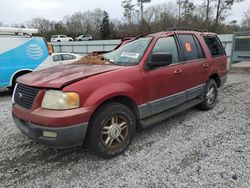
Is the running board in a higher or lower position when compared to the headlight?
lower

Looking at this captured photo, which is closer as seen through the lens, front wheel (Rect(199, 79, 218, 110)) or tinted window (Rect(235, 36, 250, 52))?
front wheel (Rect(199, 79, 218, 110))

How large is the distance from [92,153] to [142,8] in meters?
47.5

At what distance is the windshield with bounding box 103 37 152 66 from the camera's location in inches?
144

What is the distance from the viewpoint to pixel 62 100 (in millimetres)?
2740

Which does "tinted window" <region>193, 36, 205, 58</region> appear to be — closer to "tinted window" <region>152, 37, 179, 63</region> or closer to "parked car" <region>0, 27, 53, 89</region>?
"tinted window" <region>152, 37, 179, 63</region>

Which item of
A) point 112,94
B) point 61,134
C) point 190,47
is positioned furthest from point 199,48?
point 61,134

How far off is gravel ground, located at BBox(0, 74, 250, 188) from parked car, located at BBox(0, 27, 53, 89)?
353 centimetres

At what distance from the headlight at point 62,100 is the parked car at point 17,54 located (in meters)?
5.47

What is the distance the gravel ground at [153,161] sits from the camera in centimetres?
274

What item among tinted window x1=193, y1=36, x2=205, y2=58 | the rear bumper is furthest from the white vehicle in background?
the rear bumper

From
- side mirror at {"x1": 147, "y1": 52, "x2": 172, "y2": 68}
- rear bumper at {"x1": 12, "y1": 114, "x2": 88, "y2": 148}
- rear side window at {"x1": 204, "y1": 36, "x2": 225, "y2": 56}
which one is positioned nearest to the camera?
rear bumper at {"x1": 12, "y1": 114, "x2": 88, "y2": 148}

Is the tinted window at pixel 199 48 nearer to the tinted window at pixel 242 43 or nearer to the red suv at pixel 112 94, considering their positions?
the red suv at pixel 112 94

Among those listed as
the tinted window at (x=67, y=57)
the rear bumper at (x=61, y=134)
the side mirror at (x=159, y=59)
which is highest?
the side mirror at (x=159, y=59)

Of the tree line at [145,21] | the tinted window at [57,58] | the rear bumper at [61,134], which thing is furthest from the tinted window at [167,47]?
the tree line at [145,21]
